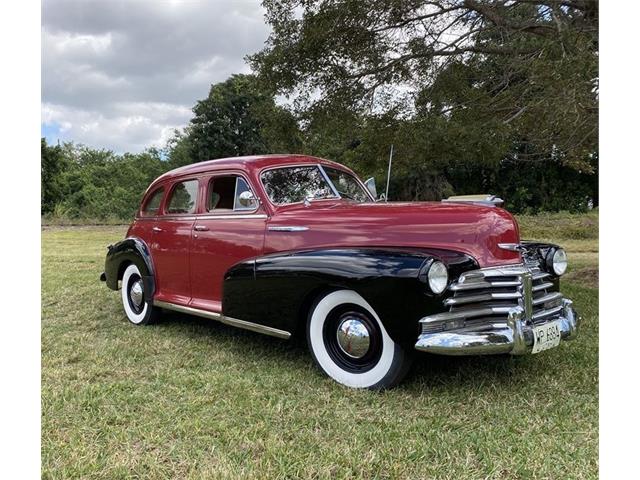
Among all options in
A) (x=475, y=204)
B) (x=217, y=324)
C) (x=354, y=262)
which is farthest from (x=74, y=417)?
(x=475, y=204)

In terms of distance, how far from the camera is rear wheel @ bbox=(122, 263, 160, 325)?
5238 millimetres

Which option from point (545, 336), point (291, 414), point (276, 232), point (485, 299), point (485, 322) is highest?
point (276, 232)

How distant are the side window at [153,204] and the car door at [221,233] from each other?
962 millimetres

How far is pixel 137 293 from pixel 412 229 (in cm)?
348

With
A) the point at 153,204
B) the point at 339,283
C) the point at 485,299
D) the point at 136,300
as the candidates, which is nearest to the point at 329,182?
the point at 339,283

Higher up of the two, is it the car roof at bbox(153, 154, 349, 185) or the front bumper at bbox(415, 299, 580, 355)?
the car roof at bbox(153, 154, 349, 185)

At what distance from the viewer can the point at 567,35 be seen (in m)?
5.25

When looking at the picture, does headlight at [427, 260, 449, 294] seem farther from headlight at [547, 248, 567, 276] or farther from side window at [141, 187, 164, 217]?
side window at [141, 187, 164, 217]

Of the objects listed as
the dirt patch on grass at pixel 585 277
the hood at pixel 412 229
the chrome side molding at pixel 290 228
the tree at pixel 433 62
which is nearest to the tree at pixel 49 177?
the tree at pixel 433 62

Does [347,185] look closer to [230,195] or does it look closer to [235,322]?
[230,195]

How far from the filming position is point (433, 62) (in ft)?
23.9

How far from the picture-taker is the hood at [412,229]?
3.26 metres

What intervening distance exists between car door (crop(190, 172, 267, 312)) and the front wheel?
88cm

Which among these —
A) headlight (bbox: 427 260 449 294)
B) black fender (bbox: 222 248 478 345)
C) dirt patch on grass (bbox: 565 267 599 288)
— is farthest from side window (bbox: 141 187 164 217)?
dirt patch on grass (bbox: 565 267 599 288)
